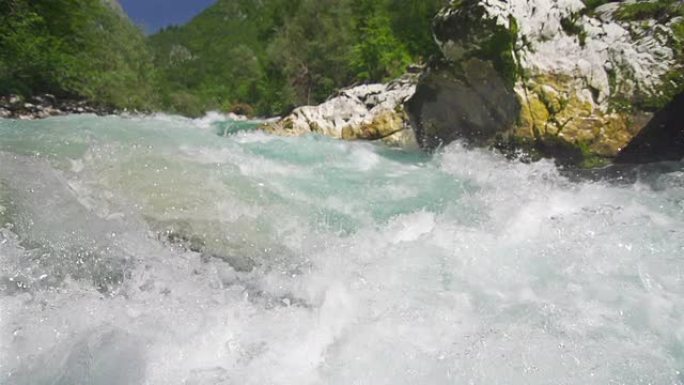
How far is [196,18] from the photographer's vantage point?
325 ft

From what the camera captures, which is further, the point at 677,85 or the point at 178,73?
the point at 178,73

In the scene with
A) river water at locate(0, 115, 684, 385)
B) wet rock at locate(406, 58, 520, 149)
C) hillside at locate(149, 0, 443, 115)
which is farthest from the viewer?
hillside at locate(149, 0, 443, 115)

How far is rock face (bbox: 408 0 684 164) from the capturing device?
21.0 feet

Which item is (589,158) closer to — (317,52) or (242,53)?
(317,52)

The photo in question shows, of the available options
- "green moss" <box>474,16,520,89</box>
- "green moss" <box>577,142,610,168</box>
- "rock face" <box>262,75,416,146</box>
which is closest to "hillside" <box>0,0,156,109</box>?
"rock face" <box>262,75,416,146</box>

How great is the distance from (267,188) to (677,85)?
5.74m

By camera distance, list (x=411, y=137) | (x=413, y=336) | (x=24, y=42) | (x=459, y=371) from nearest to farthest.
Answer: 1. (x=459, y=371)
2. (x=413, y=336)
3. (x=411, y=137)
4. (x=24, y=42)

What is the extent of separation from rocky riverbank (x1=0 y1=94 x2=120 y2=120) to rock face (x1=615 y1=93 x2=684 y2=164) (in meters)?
11.4

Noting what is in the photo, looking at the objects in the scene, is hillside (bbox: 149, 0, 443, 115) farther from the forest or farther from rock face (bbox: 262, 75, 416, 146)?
rock face (bbox: 262, 75, 416, 146)

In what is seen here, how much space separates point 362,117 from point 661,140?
660cm

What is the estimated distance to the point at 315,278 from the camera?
3248 mm

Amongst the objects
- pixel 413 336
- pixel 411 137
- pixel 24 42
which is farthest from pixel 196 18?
pixel 413 336

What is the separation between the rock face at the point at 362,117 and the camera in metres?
10.4

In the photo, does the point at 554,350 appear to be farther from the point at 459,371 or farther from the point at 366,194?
the point at 366,194
